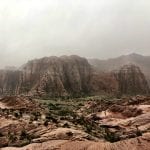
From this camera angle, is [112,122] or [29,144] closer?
[29,144]

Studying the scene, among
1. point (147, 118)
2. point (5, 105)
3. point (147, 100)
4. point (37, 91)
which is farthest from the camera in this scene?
point (37, 91)

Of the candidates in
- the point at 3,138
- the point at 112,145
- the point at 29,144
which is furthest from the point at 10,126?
the point at 112,145

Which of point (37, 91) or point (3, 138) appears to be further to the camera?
point (37, 91)

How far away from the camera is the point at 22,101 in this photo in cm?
9038

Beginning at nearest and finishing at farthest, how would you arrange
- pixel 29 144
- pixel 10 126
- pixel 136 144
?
pixel 136 144 → pixel 29 144 → pixel 10 126

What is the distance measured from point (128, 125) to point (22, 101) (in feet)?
98.7

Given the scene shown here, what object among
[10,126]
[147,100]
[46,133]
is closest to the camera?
[46,133]

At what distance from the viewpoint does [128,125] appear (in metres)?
69.6

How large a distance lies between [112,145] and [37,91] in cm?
15876

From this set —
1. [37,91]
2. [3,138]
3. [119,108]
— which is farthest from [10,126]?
[37,91]

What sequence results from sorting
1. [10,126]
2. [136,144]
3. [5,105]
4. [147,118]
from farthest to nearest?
[5,105] < [147,118] < [10,126] < [136,144]

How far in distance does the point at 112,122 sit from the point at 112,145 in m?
41.9

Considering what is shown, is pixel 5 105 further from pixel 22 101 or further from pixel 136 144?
pixel 136 144

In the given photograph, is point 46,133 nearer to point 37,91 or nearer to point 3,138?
point 3,138
